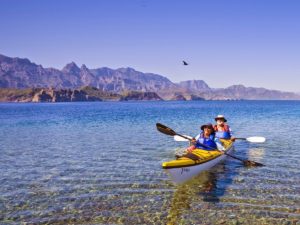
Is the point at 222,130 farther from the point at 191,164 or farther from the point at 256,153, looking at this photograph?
the point at 191,164

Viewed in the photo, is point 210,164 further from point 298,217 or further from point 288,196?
point 298,217

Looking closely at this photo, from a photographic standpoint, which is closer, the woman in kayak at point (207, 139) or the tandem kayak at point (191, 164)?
the tandem kayak at point (191, 164)

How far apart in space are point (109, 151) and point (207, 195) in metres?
12.1

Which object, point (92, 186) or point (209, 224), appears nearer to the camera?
point (209, 224)

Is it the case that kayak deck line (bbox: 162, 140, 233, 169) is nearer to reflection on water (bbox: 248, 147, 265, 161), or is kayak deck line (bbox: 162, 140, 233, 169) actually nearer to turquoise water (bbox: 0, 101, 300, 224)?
turquoise water (bbox: 0, 101, 300, 224)

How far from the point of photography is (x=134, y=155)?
2334cm

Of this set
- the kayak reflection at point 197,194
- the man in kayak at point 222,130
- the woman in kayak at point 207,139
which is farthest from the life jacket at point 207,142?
the man in kayak at point 222,130

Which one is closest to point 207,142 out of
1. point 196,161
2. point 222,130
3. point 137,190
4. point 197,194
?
point 196,161

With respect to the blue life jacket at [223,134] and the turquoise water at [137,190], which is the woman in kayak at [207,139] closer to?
the turquoise water at [137,190]

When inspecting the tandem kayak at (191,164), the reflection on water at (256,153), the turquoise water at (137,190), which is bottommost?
the turquoise water at (137,190)

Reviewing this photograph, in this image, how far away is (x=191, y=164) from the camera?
48.3 ft

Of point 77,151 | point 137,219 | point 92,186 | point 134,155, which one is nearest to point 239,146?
point 134,155

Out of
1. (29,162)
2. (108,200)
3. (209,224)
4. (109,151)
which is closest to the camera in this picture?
(209,224)

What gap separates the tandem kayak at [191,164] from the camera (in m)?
13.6
